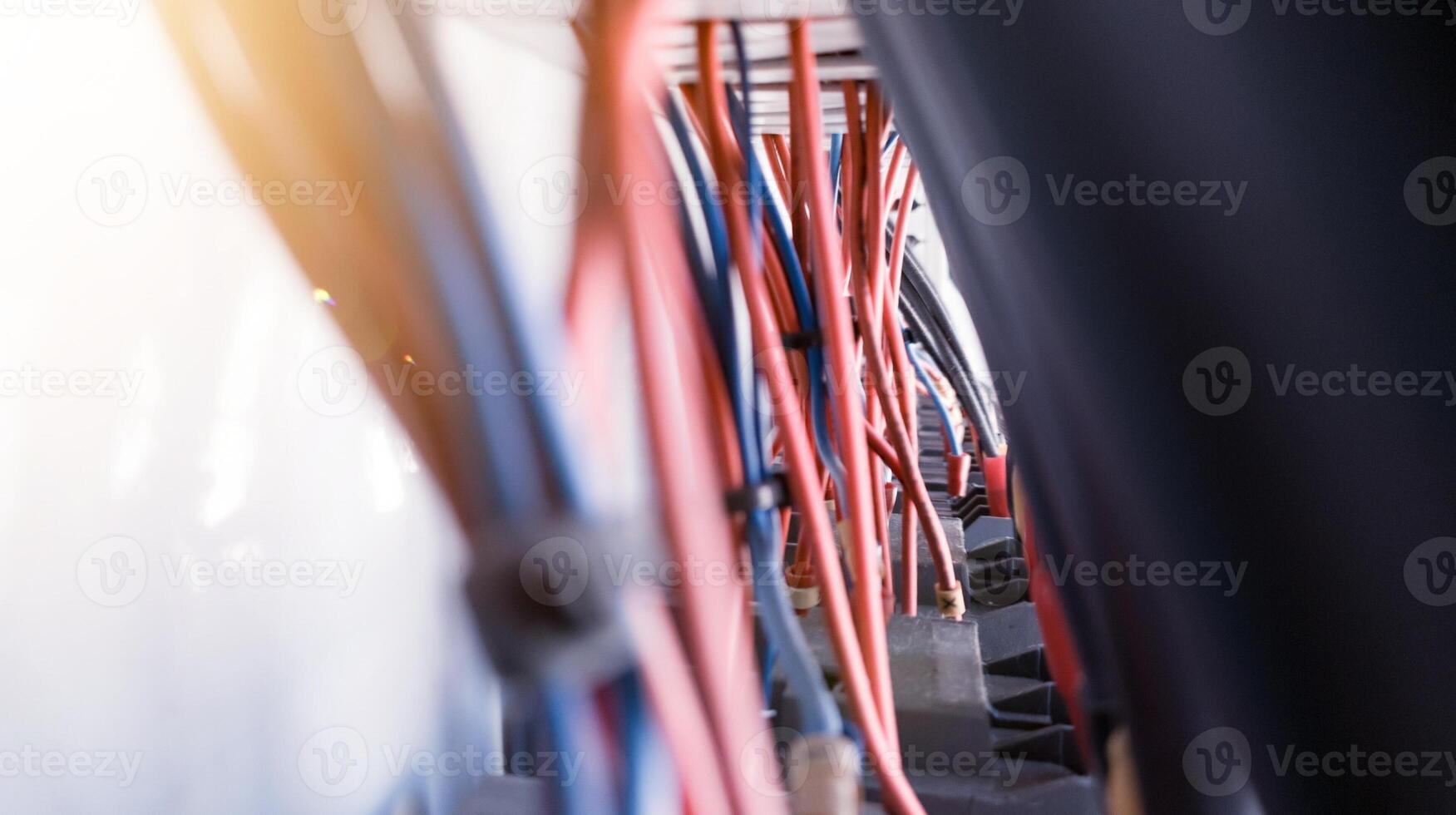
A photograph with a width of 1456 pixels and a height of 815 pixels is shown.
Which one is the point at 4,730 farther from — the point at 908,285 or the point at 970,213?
the point at 908,285

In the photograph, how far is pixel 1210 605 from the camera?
14 centimetres

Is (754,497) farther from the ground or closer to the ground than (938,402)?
closer to the ground

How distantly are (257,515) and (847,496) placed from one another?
0.29 metres
